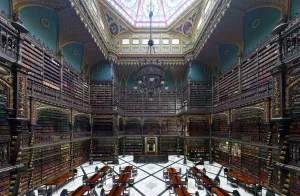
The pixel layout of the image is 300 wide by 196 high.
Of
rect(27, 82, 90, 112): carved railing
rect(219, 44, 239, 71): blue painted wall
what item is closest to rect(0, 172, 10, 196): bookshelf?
rect(27, 82, 90, 112): carved railing

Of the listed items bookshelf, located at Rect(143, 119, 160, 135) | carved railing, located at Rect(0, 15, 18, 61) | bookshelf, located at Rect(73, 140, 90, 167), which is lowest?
bookshelf, located at Rect(73, 140, 90, 167)

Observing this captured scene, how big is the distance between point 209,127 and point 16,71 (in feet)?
42.3

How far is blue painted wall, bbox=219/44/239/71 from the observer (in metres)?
10.3

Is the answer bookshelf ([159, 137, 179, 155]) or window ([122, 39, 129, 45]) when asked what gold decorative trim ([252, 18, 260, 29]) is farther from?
bookshelf ([159, 137, 179, 155])

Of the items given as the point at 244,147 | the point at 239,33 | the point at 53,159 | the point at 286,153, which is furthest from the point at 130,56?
the point at 286,153

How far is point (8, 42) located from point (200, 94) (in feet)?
42.0

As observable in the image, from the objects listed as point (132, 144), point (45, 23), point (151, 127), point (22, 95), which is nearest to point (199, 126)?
point (151, 127)

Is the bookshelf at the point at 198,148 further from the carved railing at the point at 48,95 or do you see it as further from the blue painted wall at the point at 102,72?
the carved railing at the point at 48,95

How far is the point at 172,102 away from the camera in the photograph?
1588 cm

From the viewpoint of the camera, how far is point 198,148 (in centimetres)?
1307

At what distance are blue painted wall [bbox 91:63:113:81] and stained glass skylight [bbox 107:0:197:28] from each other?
16.1 ft

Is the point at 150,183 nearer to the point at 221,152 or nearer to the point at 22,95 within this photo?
the point at 221,152

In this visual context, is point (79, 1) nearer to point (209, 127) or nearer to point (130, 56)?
point (130, 56)

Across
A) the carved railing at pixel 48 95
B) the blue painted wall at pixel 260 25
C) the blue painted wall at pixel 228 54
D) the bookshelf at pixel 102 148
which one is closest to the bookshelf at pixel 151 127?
the bookshelf at pixel 102 148
